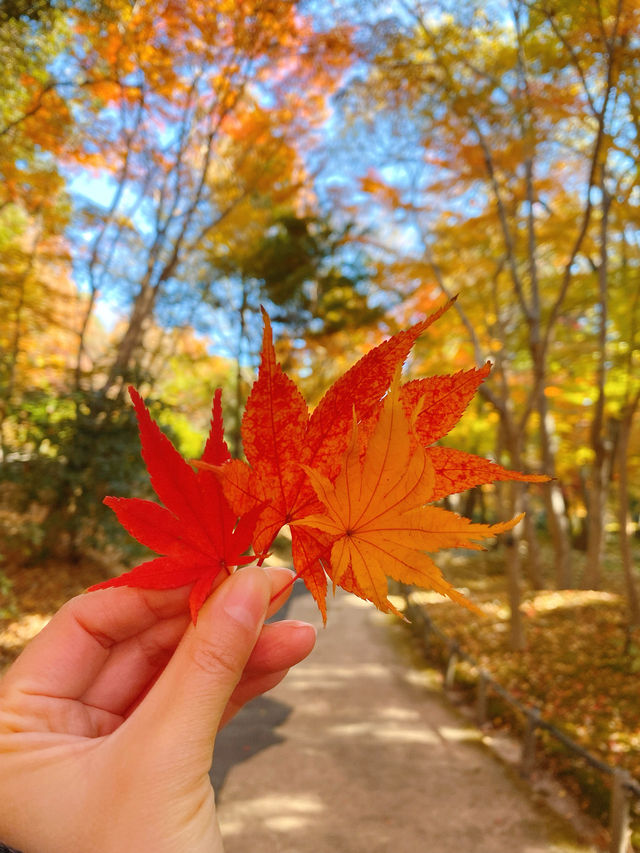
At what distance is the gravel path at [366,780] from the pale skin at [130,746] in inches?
146

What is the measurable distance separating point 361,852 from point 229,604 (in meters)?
4.09

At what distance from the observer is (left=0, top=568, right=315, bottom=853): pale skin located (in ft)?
3.27

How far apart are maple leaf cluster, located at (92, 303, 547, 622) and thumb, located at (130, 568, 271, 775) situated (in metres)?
0.07

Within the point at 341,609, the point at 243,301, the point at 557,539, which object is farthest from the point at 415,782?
the point at 243,301

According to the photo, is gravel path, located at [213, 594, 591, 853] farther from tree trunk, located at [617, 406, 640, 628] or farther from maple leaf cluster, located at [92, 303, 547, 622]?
maple leaf cluster, located at [92, 303, 547, 622]

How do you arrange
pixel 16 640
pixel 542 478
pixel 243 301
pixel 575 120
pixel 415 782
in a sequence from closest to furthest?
pixel 542 478, pixel 415 782, pixel 16 640, pixel 575 120, pixel 243 301

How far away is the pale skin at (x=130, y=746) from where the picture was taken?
3.27ft

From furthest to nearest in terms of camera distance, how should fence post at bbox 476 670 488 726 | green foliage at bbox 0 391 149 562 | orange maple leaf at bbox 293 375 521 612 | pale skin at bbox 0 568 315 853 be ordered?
1. green foliage at bbox 0 391 149 562
2. fence post at bbox 476 670 488 726
3. pale skin at bbox 0 568 315 853
4. orange maple leaf at bbox 293 375 521 612

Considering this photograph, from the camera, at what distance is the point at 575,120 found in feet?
20.8

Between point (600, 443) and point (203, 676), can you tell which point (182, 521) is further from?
point (600, 443)

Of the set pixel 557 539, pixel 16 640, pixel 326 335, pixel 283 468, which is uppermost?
pixel 326 335

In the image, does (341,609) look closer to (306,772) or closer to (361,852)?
(306,772)

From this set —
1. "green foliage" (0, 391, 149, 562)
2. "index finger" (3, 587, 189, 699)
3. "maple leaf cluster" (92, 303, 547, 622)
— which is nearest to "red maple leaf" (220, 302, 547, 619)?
"maple leaf cluster" (92, 303, 547, 622)

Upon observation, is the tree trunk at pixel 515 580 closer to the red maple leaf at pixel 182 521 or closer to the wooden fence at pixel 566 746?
the wooden fence at pixel 566 746
